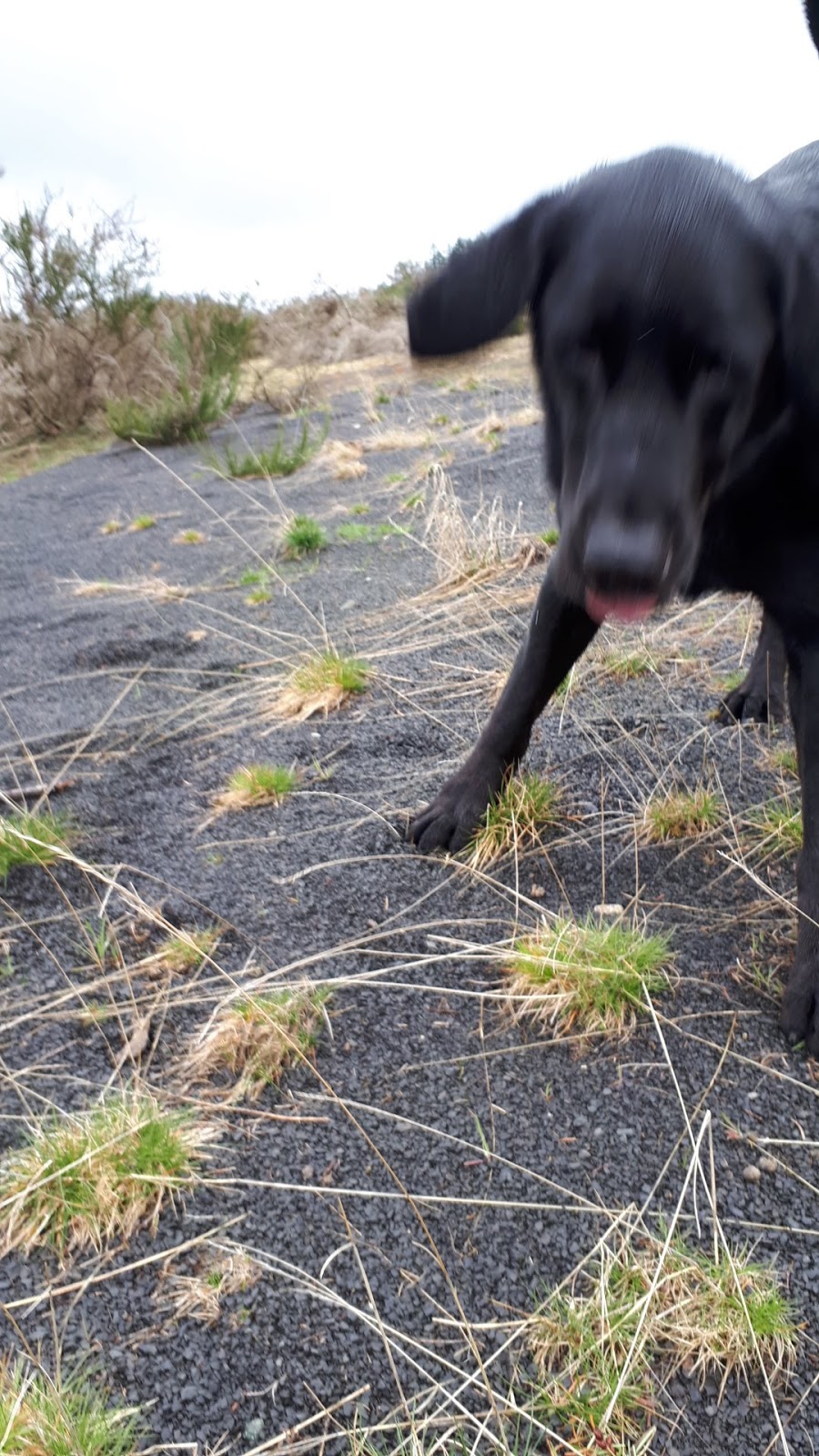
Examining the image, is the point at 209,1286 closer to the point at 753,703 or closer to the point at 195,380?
the point at 753,703

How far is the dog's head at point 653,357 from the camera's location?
1322 millimetres

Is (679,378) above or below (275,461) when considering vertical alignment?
above

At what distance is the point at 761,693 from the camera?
2.52 m

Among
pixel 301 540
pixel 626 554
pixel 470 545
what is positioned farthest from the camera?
pixel 301 540

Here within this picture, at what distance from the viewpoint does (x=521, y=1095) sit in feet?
4.80

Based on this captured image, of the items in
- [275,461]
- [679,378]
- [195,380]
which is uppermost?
[679,378]

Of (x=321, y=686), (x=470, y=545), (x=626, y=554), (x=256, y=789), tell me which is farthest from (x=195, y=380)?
(x=626, y=554)

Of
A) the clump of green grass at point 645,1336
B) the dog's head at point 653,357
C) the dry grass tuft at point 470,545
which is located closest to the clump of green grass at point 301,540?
the dry grass tuft at point 470,545

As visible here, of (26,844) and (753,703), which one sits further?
(753,703)

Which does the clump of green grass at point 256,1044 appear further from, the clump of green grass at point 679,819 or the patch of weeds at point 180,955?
the clump of green grass at point 679,819

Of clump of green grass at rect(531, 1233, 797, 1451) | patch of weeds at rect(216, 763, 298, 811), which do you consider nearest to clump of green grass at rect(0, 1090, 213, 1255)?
clump of green grass at rect(531, 1233, 797, 1451)

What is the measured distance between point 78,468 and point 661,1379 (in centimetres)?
1050

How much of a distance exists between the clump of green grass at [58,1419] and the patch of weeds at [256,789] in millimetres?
1397

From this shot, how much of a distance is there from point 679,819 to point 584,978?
0.61 meters
